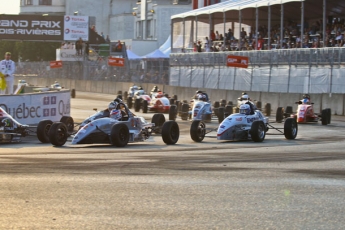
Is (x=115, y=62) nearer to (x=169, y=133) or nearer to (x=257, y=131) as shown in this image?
(x=257, y=131)

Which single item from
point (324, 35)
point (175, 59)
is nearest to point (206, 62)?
point (175, 59)

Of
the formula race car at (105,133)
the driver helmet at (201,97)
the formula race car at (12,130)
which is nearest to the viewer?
the formula race car at (105,133)

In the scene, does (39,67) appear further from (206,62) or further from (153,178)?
(153,178)

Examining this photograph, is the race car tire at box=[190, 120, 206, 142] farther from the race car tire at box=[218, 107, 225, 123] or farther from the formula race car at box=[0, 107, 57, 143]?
the race car tire at box=[218, 107, 225, 123]

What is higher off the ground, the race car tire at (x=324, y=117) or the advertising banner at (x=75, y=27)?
the advertising banner at (x=75, y=27)

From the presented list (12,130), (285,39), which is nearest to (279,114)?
(12,130)

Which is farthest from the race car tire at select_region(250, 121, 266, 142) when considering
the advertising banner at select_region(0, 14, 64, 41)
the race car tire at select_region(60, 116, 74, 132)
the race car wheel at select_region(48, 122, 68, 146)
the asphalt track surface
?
the advertising banner at select_region(0, 14, 64, 41)

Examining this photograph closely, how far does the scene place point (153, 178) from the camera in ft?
35.4

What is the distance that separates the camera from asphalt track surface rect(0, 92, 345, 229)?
766cm

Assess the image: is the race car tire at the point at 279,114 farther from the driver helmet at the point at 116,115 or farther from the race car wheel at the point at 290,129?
the driver helmet at the point at 116,115

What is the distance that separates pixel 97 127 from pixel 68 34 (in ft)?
144

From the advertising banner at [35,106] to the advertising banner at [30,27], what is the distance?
34817 millimetres

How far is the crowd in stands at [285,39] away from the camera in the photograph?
35.8 metres

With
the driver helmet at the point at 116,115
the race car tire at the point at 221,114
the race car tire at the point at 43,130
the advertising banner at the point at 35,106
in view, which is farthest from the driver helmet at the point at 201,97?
the race car tire at the point at 43,130
